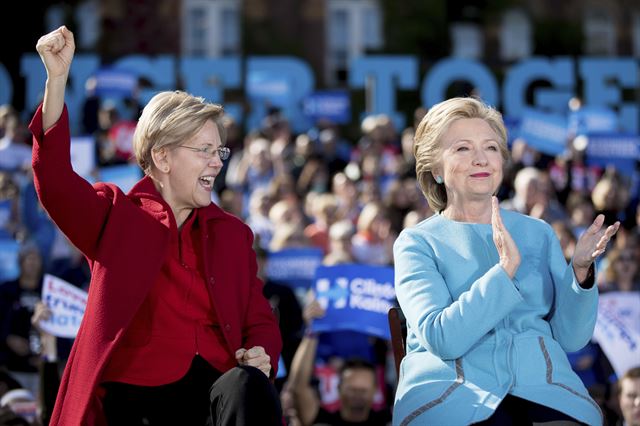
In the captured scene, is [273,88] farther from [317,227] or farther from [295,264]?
[295,264]

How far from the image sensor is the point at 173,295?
4.47 metres

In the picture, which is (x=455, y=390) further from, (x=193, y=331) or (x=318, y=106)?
(x=318, y=106)

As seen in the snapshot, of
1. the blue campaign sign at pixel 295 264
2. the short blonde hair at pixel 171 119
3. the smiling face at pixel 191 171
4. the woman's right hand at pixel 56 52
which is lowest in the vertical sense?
the blue campaign sign at pixel 295 264

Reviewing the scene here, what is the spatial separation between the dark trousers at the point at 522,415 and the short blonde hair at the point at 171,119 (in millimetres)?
1353

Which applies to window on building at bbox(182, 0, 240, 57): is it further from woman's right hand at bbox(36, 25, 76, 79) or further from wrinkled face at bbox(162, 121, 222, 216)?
woman's right hand at bbox(36, 25, 76, 79)

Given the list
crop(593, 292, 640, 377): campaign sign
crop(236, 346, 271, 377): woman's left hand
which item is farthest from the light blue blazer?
crop(593, 292, 640, 377): campaign sign

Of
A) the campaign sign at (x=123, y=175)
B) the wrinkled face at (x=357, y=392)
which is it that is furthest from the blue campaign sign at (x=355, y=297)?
the campaign sign at (x=123, y=175)

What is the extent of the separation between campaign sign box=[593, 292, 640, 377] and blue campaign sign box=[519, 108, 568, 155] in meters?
6.25

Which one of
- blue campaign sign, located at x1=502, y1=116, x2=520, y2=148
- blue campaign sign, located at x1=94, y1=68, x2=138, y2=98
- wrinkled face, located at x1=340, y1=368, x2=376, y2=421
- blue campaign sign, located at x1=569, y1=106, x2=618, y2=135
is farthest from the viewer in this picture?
blue campaign sign, located at x1=94, y1=68, x2=138, y2=98

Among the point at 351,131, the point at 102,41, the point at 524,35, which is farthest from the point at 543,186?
the point at 524,35

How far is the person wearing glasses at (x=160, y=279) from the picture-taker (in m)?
4.18

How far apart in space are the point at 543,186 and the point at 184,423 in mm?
7023

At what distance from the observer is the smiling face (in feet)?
15.1

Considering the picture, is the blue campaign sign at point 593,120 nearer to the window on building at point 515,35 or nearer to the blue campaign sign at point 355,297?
the blue campaign sign at point 355,297
